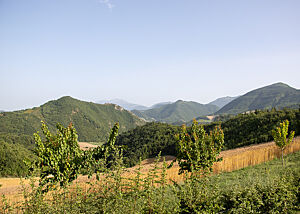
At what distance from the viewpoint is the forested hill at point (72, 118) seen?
246 ft

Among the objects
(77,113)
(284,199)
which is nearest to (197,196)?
(284,199)

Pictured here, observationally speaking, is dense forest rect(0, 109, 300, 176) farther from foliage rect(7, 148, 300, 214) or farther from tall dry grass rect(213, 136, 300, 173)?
foliage rect(7, 148, 300, 214)

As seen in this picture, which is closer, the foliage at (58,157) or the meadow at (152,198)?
the meadow at (152,198)

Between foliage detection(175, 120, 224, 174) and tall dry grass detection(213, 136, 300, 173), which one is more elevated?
foliage detection(175, 120, 224, 174)

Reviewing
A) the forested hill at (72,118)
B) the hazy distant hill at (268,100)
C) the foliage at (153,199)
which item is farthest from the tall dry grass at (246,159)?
the hazy distant hill at (268,100)

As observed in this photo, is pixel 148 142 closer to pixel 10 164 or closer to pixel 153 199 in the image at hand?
pixel 10 164

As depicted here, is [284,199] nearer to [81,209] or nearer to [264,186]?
[264,186]

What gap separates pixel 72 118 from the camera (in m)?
104

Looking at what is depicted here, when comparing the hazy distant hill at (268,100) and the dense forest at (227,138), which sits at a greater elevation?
the hazy distant hill at (268,100)

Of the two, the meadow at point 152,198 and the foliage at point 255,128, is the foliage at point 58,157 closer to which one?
the meadow at point 152,198

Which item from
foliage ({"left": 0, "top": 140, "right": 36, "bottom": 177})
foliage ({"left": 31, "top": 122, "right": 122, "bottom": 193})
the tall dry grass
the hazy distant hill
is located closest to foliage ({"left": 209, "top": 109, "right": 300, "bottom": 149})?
the tall dry grass

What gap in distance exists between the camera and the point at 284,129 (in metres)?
10.5

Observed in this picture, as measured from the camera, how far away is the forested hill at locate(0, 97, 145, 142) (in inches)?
2950

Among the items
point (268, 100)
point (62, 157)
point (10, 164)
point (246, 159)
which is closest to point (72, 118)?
point (10, 164)
